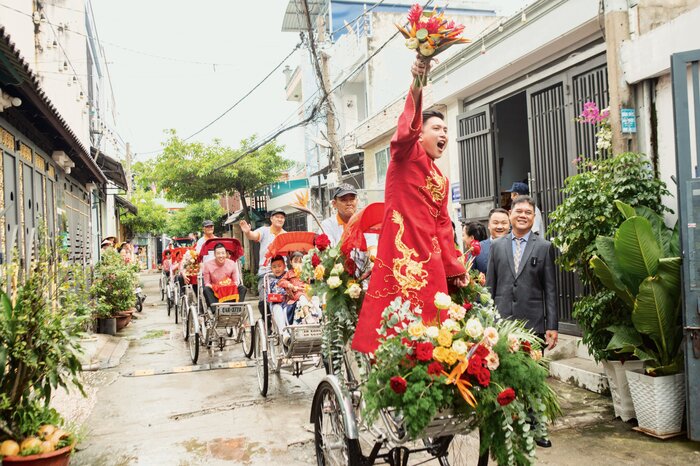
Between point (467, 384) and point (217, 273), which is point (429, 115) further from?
point (217, 273)

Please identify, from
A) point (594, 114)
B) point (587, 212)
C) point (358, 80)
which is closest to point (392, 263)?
point (587, 212)

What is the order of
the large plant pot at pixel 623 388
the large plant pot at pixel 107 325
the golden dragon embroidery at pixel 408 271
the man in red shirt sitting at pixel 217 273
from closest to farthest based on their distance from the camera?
the golden dragon embroidery at pixel 408 271 < the large plant pot at pixel 623 388 < the man in red shirt sitting at pixel 217 273 < the large plant pot at pixel 107 325

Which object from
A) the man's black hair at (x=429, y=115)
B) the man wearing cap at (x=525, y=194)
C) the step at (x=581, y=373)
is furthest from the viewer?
the man wearing cap at (x=525, y=194)

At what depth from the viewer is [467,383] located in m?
2.80

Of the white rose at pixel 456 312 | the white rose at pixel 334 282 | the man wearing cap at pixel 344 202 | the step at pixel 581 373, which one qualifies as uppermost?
the man wearing cap at pixel 344 202

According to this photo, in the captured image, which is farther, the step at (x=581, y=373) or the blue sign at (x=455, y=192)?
the blue sign at (x=455, y=192)

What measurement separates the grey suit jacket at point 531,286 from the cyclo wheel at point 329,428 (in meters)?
2.09

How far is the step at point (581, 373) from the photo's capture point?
6039mm

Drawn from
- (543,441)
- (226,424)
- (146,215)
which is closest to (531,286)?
(543,441)

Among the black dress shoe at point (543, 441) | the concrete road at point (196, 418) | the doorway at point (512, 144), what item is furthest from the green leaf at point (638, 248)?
the doorway at point (512, 144)

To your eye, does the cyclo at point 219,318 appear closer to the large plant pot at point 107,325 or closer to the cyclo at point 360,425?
the large plant pot at point 107,325

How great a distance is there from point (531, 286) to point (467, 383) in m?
2.68

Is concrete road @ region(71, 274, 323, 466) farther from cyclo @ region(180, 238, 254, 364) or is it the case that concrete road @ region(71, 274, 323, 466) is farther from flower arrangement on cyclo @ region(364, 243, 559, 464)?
flower arrangement on cyclo @ region(364, 243, 559, 464)

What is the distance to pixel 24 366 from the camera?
4.16 meters
